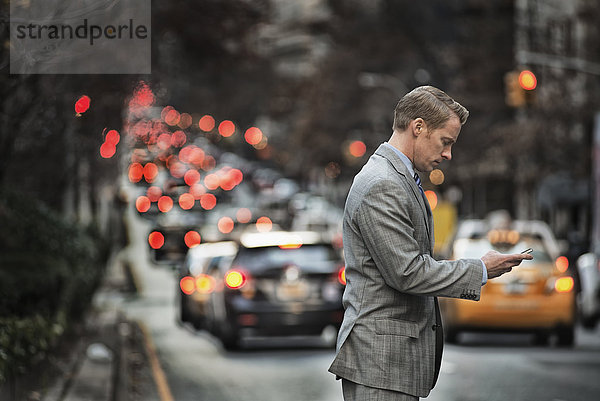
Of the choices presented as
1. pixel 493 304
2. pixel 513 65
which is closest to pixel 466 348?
pixel 493 304

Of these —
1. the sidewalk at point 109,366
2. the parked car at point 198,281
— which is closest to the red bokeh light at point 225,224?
the parked car at point 198,281

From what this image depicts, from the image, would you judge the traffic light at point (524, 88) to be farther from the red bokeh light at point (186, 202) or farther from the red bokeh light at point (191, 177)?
the red bokeh light at point (191, 177)

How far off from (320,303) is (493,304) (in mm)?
2230

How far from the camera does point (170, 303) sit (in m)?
27.6

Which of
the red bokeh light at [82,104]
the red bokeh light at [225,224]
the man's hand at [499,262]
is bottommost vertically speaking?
the man's hand at [499,262]

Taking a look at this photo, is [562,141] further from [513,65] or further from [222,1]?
[222,1]

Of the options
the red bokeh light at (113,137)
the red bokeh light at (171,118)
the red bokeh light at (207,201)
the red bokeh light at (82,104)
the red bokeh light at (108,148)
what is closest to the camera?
the red bokeh light at (82,104)

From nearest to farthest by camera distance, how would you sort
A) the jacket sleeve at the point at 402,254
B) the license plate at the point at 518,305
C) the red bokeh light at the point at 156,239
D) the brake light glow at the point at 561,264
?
the jacket sleeve at the point at 402,254 → the license plate at the point at 518,305 → the brake light glow at the point at 561,264 → the red bokeh light at the point at 156,239

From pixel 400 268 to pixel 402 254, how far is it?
5cm

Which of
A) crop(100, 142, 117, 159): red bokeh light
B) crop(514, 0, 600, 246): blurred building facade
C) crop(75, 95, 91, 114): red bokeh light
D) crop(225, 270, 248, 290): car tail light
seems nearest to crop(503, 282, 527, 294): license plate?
crop(225, 270, 248, 290): car tail light

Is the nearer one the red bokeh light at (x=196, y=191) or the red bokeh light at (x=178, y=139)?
the red bokeh light at (x=178, y=139)

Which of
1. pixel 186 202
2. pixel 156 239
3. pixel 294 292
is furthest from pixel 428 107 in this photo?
pixel 186 202

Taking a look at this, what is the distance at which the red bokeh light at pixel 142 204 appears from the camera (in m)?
62.2

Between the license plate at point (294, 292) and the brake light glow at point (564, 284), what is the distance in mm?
3252
